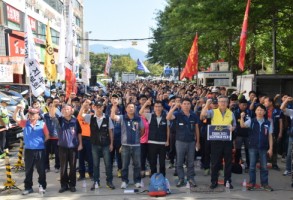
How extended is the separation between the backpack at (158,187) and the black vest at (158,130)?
0.83m

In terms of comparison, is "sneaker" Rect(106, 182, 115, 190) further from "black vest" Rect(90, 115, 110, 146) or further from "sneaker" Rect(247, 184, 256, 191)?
"sneaker" Rect(247, 184, 256, 191)

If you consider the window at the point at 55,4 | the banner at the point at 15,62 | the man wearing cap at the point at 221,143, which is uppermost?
the window at the point at 55,4

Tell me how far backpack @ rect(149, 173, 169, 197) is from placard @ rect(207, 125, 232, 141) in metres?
1.34

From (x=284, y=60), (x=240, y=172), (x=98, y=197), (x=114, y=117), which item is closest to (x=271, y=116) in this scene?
(x=240, y=172)

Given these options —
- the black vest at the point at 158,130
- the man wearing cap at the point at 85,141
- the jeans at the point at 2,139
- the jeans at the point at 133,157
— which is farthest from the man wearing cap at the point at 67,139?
the jeans at the point at 2,139

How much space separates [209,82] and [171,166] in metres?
15.5

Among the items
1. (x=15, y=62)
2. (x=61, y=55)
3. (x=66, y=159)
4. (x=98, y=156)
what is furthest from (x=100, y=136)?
(x=15, y=62)

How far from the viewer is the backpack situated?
25.4 feet

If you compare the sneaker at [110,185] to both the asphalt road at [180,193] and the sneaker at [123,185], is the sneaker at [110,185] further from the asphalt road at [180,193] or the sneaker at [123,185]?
the sneaker at [123,185]

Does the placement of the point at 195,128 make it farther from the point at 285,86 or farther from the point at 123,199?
the point at 285,86

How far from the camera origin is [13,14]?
3250cm

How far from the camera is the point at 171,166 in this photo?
10.4 meters

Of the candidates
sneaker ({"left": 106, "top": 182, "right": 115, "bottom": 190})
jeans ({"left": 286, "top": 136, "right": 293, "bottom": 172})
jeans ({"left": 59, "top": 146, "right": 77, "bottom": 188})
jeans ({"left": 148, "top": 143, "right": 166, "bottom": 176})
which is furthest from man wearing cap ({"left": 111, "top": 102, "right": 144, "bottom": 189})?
jeans ({"left": 286, "top": 136, "right": 293, "bottom": 172})

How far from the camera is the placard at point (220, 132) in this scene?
800 cm
